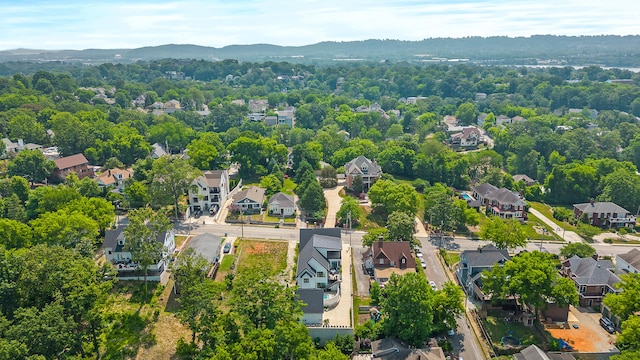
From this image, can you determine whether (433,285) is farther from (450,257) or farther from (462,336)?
(450,257)

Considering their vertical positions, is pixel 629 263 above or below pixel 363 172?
below

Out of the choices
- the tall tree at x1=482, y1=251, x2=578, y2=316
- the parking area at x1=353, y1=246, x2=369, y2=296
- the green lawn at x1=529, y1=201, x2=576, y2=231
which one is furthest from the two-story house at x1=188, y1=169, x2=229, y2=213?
the green lawn at x1=529, y1=201, x2=576, y2=231

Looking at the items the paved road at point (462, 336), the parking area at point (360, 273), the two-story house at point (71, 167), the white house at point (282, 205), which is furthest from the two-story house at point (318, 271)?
the two-story house at point (71, 167)

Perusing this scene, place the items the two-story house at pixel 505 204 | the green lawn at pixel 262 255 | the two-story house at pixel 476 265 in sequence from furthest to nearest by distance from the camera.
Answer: the two-story house at pixel 505 204, the green lawn at pixel 262 255, the two-story house at pixel 476 265

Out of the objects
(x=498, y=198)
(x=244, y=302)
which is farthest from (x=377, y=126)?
(x=244, y=302)

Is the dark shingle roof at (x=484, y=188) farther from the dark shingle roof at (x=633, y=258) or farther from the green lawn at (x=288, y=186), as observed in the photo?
the green lawn at (x=288, y=186)

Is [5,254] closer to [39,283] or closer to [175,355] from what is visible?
[39,283]

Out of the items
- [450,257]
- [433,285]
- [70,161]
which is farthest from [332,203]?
[70,161]
